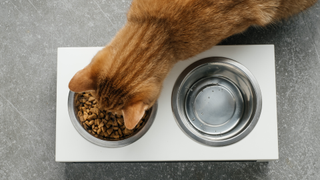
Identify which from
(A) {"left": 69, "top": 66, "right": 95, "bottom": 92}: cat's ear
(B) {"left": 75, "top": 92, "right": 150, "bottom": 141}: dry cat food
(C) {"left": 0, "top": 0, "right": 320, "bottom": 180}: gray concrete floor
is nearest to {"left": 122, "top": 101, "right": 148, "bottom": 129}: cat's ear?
(A) {"left": 69, "top": 66, "right": 95, "bottom": 92}: cat's ear

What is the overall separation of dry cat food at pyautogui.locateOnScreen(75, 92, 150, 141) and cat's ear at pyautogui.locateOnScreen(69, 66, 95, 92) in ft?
0.86

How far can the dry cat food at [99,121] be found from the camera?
114 cm

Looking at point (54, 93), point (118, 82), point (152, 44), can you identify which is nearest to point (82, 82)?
point (118, 82)

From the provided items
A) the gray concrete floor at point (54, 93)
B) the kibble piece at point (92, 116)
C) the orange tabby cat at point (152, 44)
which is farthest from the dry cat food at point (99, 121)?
the gray concrete floor at point (54, 93)

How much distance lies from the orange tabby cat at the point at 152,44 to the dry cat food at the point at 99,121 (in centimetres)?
22

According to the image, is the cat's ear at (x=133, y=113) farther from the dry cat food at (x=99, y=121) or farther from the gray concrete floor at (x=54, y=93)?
the gray concrete floor at (x=54, y=93)

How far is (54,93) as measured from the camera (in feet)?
4.73

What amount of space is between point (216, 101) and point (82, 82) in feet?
2.41

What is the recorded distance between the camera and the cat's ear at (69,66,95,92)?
0.86 m

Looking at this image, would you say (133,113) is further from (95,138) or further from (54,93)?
(54,93)

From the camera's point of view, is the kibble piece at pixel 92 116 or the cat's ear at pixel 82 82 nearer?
the cat's ear at pixel 82 82

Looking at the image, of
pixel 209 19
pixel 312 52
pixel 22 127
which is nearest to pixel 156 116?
pixel 209 19

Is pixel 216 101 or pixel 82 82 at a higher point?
pixel 82 82

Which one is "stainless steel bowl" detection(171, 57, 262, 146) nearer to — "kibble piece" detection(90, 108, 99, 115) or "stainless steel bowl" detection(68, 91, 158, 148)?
"stainless steel bowl" detection(68, 91, 158, 148)
